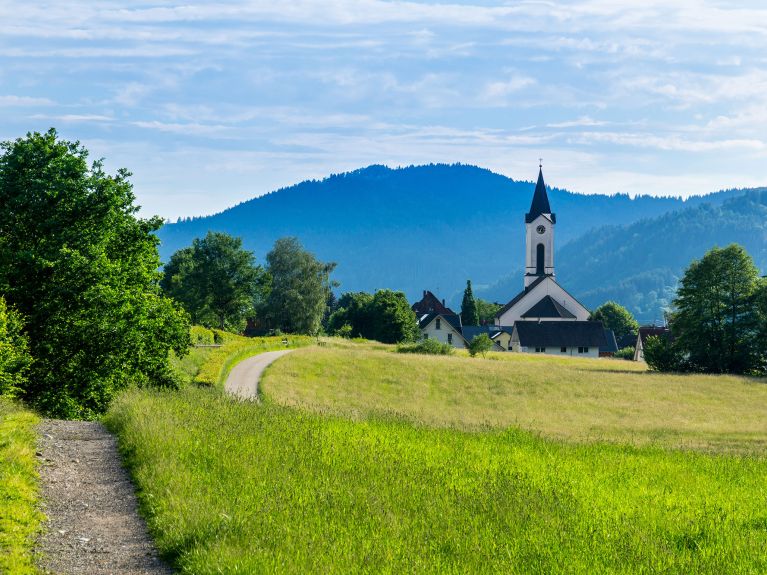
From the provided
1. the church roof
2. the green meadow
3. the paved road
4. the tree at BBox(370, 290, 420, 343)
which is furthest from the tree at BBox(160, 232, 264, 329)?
the green meadow

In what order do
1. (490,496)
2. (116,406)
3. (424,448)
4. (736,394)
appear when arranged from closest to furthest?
(490,496)
(424,448)
(116,406)
(736,394)

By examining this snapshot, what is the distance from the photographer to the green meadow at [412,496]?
25.4 feet

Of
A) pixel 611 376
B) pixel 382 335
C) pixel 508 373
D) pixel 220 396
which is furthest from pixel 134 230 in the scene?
pixel 382 335

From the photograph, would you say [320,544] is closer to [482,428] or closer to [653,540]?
[653,540]

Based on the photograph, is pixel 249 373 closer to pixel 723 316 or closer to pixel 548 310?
pixel 723 316

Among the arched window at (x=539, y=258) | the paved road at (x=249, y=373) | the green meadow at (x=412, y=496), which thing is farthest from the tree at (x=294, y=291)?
the green meadow at (x=412, y=496)

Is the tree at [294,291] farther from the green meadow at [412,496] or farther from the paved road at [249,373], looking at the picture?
the green meadow at [412,496]

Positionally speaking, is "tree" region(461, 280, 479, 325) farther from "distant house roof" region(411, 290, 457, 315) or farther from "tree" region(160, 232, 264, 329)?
"tree" region(160, 232, 264, 329)

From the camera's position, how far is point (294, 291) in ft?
340

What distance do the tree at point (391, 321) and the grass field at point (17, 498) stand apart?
94.7 metres

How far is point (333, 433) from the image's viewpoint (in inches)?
557

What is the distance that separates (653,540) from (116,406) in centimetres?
1108

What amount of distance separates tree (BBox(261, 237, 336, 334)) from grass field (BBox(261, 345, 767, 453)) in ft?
148

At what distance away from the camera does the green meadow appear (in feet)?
25.4
